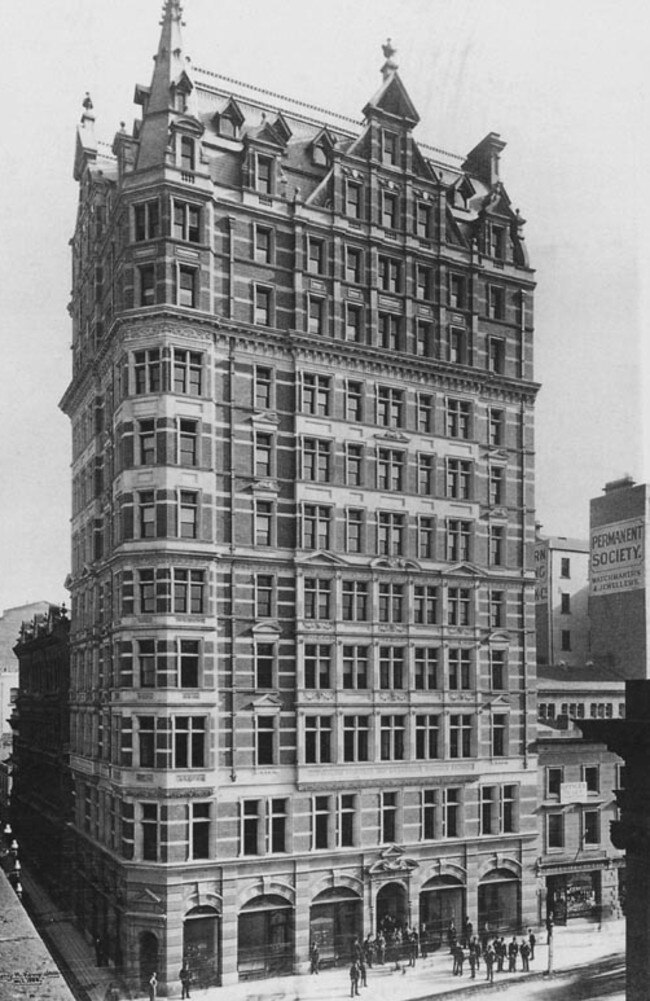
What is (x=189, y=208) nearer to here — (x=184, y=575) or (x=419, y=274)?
(x=419, y=274)

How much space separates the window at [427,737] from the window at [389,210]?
9.59 meters

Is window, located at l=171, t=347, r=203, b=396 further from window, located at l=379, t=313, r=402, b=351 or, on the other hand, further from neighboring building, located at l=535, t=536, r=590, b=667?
neighboring building, located at l=535, t=536, r=590, b=667

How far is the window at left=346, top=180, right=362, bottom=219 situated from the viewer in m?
18.6

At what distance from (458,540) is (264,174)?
7.92 meters

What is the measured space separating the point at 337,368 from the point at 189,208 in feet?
12.9

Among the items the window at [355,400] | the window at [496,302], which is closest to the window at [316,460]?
the window at [355,400]

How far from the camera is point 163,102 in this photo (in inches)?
654

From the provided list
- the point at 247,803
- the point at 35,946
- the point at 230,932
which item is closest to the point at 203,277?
the point at 247,803

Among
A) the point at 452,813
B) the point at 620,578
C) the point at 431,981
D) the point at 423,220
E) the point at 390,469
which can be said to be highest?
the point at 423,220

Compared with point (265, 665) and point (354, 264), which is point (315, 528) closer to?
point (265, 665)

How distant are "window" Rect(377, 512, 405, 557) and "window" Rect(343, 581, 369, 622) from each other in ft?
2.64

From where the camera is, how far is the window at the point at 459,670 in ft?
63.1

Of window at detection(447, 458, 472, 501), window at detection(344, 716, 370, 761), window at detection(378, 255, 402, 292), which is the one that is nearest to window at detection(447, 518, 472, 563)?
window at detection(447, 458, 472, 501)

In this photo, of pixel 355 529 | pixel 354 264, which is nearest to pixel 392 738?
pixel 355 529
